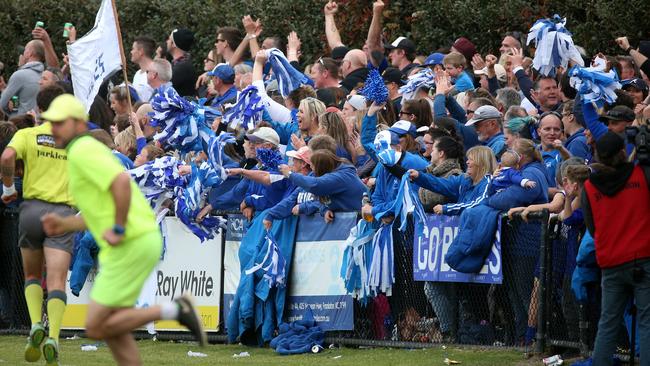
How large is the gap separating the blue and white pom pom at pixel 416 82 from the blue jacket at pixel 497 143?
4.35 feet

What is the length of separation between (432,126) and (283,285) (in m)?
2.22

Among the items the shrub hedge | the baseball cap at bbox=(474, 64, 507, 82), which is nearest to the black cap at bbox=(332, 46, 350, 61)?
the shrub hedge

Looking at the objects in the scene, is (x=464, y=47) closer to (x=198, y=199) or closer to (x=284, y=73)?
(x=284, y=73)

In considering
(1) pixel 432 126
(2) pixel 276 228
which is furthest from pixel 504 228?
(2) pixel 276 228

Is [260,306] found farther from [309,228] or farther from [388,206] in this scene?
[388,206]

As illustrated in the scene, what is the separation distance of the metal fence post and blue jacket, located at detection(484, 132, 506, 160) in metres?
1.60

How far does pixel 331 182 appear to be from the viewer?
1355 cm

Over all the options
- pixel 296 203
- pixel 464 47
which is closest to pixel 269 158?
pixel 296 203

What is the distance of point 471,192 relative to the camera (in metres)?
12.8

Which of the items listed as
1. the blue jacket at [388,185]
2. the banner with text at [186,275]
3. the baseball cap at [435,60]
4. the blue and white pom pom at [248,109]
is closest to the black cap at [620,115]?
the blue jacket at [388,185]

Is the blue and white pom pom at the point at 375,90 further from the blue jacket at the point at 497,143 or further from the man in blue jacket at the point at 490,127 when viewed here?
the blue jacket at the point at 497,143

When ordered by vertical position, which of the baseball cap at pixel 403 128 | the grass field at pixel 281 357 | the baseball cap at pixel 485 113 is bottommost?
the grass field at pixel 281 357

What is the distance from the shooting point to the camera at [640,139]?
404 inches

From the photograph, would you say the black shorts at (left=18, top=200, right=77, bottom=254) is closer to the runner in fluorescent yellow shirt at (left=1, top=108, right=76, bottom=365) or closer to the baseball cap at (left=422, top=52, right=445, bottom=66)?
the runner in fluorescent yellow shirt at (left=1, top=108, right=76, bottom=365)
